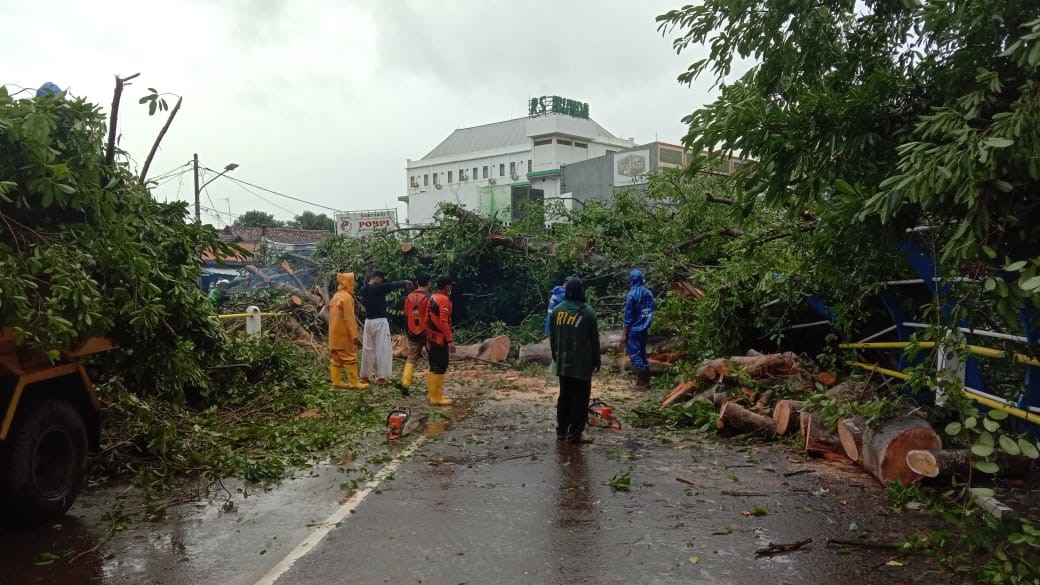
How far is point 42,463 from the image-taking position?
5.50 m

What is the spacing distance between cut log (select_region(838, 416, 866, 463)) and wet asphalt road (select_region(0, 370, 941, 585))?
0.93 ft

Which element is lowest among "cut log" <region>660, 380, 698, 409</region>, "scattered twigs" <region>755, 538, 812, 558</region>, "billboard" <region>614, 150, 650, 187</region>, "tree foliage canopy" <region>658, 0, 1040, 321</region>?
"scattered twigs" <region>755, 538, 812, 558</region>

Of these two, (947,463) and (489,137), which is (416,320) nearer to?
(947,463)

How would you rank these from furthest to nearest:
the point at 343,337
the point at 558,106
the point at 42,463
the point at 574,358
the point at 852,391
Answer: the point at 558,106 < the point at 343,337 < the point at 574,358 < the point at 852,391 < the point at 42,463

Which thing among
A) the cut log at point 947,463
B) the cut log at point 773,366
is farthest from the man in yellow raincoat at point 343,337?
the cut log at point 947,463

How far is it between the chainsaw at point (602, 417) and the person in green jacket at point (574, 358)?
0.60 meters

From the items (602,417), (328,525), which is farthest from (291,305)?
(328,525)

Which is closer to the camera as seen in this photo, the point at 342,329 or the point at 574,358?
the point at 574,358

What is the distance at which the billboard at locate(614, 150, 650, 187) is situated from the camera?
155 feet

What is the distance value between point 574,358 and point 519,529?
3174 millimetres

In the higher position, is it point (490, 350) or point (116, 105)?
point (116, 105)

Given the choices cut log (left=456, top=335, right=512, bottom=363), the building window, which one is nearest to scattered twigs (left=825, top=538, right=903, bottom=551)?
cut log (left=456, top=335, right=512, bottom=363)

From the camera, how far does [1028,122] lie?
12.2 ft

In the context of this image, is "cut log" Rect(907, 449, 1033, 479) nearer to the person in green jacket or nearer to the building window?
the person in green jacket
